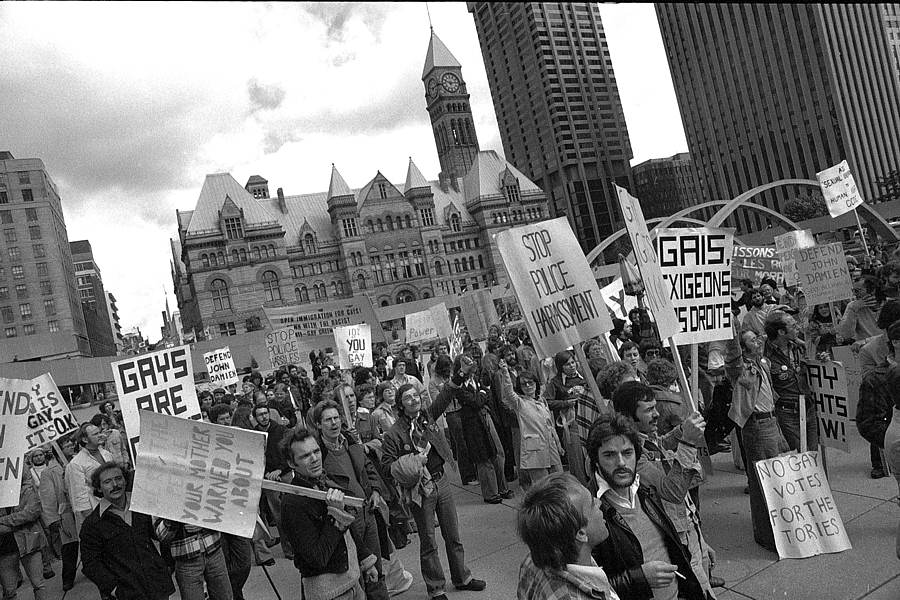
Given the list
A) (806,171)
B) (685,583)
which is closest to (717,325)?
(685,583)

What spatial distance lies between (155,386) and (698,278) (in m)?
4.79

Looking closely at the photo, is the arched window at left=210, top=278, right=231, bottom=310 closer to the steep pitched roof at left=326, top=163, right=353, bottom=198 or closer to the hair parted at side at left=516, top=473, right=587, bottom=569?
the steep pitched roof at left=326, top=163, right=353, bottom=198

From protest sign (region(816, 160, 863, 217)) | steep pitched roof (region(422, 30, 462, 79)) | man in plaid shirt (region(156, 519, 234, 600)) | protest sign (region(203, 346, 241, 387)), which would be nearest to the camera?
man in plaid shirt (region(156, 519, 234, 600))

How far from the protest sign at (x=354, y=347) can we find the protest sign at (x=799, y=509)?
28.7ft

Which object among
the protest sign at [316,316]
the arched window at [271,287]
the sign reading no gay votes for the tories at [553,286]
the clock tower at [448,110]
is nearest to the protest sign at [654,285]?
the sign reading no gay votes for the tories at [553,286]

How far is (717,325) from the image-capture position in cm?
471

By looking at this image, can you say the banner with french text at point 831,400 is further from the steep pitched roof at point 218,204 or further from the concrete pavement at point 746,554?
the steep pitched roof at point 218,204

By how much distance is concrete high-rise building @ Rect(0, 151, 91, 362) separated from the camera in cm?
6912

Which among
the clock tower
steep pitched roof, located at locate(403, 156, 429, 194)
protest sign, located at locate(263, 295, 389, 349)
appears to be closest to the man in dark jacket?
protest sign, located at locate(263, 295, 389, 349)

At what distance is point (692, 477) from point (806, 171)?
3364 inches

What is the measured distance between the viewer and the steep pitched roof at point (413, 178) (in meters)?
73.2

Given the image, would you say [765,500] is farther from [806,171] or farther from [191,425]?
[806,171]

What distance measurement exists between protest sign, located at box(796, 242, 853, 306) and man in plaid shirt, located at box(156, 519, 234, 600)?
26.4ft

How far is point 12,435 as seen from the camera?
5410 millimetres
